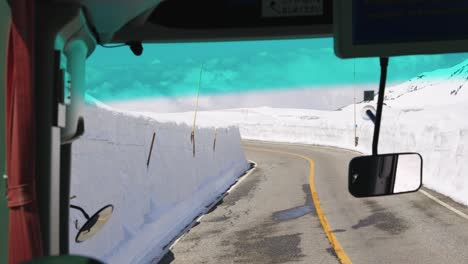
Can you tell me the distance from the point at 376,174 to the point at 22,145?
1.89 meters

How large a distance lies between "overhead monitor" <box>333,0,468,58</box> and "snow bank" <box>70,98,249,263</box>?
16.9 ft

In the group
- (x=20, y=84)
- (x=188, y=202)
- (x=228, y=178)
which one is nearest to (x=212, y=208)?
(x=188, y=202)

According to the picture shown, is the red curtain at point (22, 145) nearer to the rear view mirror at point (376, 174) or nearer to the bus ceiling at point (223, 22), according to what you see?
the bus ceiling at point (223, 22)

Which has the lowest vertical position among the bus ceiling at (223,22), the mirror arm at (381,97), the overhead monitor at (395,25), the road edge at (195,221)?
the road edge at (195,221)

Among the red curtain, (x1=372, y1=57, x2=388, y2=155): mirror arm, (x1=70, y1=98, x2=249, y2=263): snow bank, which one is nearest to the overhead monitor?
(x1=372, y1=57, x2=388, y2=155): mirror arm

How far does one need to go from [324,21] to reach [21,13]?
73.2 inches

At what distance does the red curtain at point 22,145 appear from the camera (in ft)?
7.76

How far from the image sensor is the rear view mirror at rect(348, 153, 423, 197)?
10.2 feet

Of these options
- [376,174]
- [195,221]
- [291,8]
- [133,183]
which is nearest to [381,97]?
[376,174]

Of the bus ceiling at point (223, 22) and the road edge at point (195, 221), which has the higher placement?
the bus ceiling at point (223, 22)

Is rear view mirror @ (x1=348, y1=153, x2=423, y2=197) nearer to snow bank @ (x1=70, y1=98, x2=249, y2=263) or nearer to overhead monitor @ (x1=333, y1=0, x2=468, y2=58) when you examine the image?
overhead monitor @ (x1=333, y1=0, x2=468, y2=58)

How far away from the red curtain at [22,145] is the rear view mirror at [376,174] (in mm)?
1745

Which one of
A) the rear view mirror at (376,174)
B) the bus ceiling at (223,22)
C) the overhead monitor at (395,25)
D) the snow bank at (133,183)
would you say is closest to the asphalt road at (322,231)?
Result: the snow bank at (133,183)

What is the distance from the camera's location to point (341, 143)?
168ft
